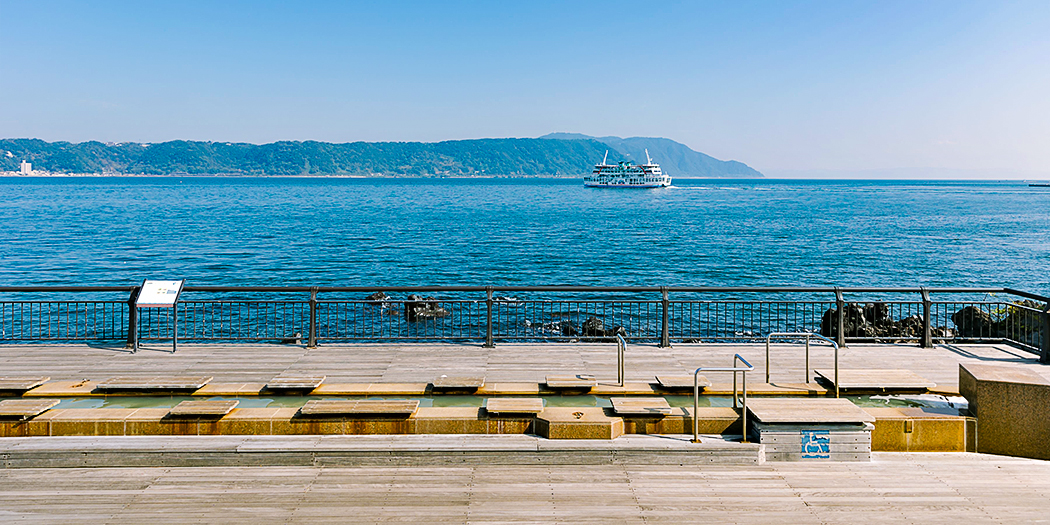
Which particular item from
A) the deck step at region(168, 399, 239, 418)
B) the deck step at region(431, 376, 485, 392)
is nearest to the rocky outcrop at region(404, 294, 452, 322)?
the deck step at region(431, 376, 485, 392)

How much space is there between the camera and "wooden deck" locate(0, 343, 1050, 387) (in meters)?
11.2

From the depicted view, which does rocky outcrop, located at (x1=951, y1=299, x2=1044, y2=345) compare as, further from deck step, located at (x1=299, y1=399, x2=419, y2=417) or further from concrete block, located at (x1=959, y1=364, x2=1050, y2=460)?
deck step, located at (x1=299, y1=399, x2=419, y2=417)

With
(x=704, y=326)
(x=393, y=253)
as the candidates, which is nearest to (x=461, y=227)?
(x=393, y=253)

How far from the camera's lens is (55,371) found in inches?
442

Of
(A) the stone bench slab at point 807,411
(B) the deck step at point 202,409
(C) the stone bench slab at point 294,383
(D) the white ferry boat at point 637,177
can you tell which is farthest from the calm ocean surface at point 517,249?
(D) the white ferry boat at point 637,177

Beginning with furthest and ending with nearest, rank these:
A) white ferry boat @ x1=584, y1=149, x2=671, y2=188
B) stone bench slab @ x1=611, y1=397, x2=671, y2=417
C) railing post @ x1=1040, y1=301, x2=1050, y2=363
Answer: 1. white ferry boat @ x1=584, y1=149, x2=671, y2=188
2. railing post @ x1=1040, y1=301, x2=1050, y2=363
3. stone bench slab @ x1=611, y1=397, x2=671, y2=417

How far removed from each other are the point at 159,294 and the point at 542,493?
9.19 metres

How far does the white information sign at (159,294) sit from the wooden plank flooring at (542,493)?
5.57 meters

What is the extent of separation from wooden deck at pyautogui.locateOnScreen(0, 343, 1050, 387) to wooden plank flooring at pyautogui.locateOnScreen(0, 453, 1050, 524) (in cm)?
341

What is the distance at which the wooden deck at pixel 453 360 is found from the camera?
36.6 ft

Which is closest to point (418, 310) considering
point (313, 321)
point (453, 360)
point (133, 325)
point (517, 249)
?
point (313, 321)

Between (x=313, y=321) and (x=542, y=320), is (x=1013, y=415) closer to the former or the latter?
(x=542, y=320)

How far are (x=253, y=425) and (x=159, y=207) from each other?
11893 centimetres

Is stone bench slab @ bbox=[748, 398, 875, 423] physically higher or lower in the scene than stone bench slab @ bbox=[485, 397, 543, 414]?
higher
